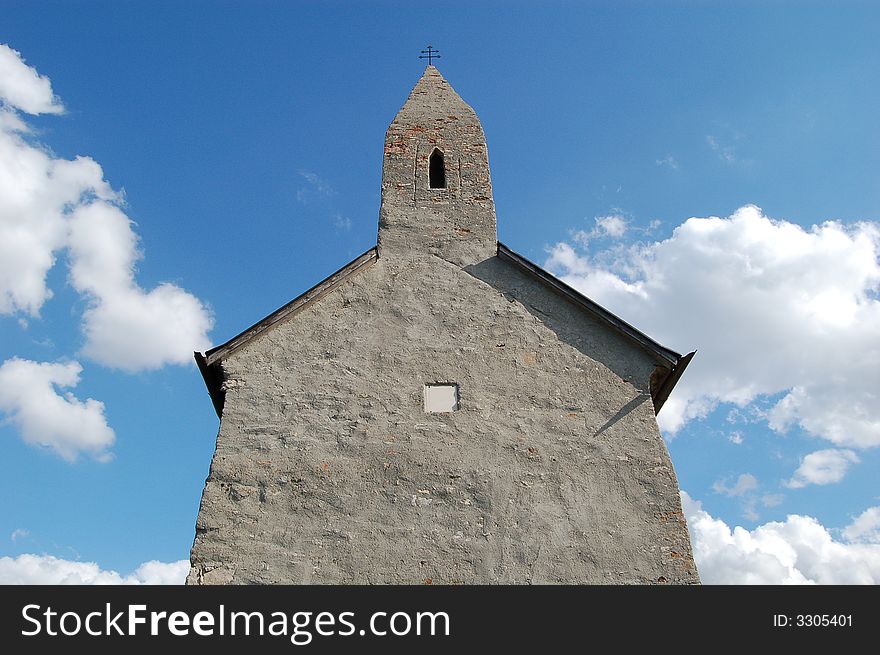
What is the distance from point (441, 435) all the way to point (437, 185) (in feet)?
18.0

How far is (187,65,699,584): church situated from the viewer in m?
8.91

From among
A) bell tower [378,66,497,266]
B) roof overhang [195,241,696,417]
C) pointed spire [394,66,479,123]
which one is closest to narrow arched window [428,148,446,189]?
bell tower [378,66,497,266]

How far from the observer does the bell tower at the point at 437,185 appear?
39.4 feet

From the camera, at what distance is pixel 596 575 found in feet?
29.0

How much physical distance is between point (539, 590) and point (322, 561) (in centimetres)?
270

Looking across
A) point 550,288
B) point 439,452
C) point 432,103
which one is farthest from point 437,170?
point 439,452

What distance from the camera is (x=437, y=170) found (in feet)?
44.8

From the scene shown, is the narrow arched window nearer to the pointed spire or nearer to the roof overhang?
the pointed spire

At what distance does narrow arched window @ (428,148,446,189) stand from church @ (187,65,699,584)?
5.63ft

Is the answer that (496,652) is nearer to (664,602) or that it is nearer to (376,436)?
(664,602)

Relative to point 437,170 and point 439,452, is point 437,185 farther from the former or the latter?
point 439,452

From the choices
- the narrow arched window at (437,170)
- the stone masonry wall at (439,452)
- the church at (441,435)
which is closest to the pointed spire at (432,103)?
the narrow arched window at (437,170)

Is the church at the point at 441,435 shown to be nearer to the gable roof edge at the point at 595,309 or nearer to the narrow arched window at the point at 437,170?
the gable roof edge at the point at 595,309

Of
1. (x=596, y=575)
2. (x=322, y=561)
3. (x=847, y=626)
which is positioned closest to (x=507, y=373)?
(x=596, y=575)
